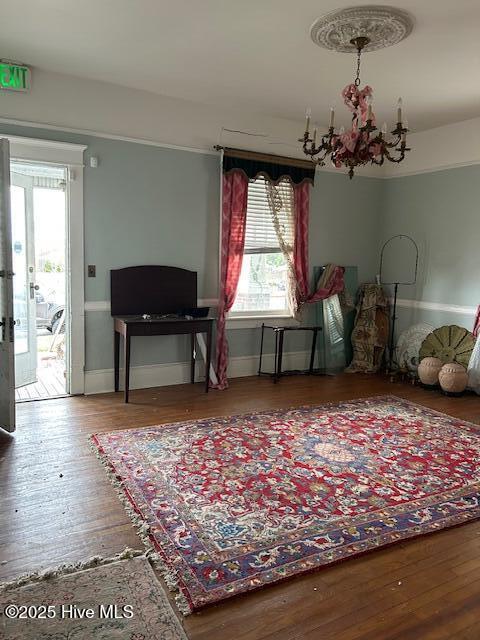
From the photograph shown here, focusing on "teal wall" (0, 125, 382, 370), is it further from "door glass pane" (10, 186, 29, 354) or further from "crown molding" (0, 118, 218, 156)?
"door glass pane" (10, 186, 29, 354)

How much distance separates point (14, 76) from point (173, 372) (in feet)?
9.90

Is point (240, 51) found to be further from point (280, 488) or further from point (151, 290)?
point (280, 488)

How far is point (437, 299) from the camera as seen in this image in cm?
567

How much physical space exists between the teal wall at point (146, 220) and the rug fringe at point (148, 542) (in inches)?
73.2

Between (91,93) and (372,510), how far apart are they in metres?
4.08

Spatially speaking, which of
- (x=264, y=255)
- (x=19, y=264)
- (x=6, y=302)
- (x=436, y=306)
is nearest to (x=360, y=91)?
(x=264, y=255)

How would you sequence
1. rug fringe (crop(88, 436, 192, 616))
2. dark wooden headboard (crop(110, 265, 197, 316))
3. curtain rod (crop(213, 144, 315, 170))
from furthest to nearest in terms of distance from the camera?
curtain rod (crop(213, 144, 315, 170)) → dark wooden headboard (crop(110, 265, 197, 316)) → rug fringe (crop(88, 436, 192, 616))

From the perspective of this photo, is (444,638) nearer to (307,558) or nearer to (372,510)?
(307,558)

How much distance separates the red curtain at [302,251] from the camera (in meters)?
5.50

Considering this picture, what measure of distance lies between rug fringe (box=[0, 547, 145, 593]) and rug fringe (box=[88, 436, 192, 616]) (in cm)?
7

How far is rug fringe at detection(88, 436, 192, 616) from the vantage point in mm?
1918

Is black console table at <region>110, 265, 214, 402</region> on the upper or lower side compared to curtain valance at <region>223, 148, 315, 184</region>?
lower

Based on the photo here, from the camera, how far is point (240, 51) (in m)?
3.55

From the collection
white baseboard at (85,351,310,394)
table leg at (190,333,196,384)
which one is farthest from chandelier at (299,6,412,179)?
white baseboard at (85,351,310,394)
